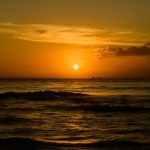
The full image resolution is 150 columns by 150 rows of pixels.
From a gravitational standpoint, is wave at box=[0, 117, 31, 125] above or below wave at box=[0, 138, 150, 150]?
above

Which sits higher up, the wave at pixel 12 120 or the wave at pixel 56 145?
the wave at pixel 12 120

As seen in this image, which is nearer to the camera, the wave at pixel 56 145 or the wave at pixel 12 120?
the wave at pixel 56 145

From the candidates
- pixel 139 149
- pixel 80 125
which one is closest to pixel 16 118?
pixel 80 125

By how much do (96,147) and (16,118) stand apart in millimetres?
8646

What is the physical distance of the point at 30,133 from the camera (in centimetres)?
1466

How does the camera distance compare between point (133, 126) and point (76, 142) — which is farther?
point (133, 126)

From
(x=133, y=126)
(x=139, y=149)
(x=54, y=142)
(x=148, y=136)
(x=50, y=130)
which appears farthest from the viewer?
(x=133, y=126)

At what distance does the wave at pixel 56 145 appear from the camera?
39.2ft

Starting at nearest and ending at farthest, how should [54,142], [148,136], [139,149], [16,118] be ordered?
[139,149] → [54,142] → [148,136] → [16,118]

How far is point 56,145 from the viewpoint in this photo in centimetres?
1216

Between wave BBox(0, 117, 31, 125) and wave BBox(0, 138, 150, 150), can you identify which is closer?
wave BBox(0, 138, 150, 150)

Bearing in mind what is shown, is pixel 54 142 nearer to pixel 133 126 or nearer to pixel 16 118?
pixel 133 126

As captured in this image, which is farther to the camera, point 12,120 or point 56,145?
point 12,120

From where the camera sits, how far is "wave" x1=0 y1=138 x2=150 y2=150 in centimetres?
1196
